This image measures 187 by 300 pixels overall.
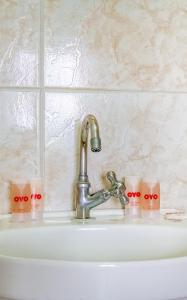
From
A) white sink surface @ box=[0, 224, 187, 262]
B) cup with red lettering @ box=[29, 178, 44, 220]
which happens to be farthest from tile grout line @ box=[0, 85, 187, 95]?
white sink surface @ box=[0, 224, 187, 262]

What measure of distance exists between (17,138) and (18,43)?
0.64ft

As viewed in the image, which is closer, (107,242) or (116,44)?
(107,242)

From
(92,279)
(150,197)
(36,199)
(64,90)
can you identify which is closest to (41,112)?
(64,90)

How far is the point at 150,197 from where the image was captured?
91 centimetres

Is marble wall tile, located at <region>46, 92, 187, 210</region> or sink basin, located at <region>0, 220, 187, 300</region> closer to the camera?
sink basin, located at <region>0, 220, 187, 300</region>

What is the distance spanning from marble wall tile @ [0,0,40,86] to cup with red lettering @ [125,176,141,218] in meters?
0.28

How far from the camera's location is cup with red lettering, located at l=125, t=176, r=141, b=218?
0.91 m

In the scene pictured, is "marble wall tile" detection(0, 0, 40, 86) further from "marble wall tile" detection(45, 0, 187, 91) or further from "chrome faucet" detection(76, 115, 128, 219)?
"chrome faucet" detection(76, 115, 128, 219)

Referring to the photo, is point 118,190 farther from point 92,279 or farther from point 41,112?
point 92,279

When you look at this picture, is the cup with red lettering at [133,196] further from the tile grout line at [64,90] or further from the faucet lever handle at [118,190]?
the tile grout line at [64,90]

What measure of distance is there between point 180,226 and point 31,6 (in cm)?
54

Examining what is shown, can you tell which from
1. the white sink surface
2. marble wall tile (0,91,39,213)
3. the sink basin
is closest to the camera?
the sink basin

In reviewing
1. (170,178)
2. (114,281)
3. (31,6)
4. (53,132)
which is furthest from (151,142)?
(114,281)

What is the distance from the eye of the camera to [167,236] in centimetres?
80
